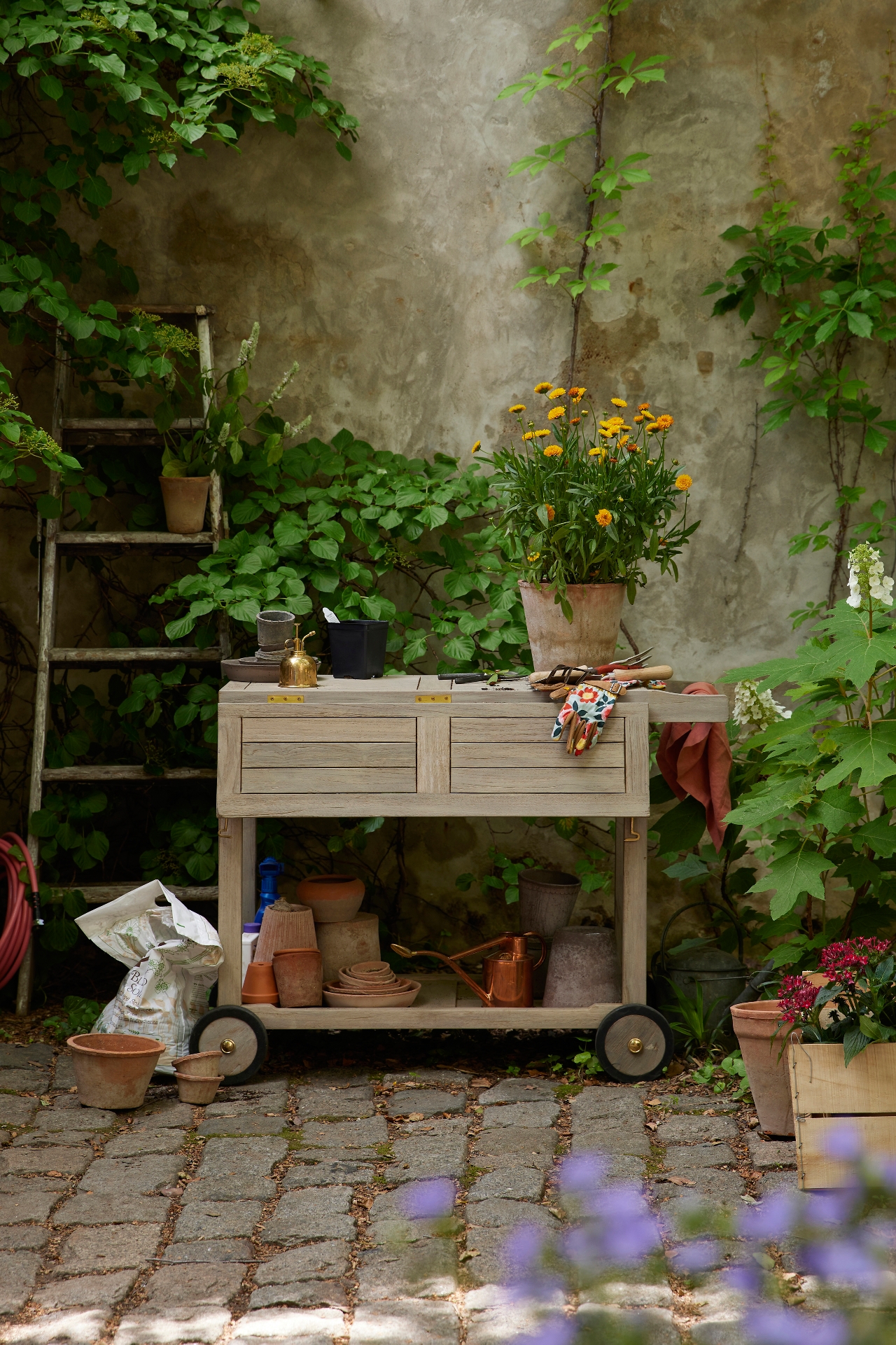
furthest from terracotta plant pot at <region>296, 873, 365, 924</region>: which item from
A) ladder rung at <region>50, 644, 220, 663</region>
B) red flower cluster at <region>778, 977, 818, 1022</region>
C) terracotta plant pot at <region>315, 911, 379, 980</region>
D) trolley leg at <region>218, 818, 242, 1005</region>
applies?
red flower cluster at <region>778, 977, 818, 1022</region>

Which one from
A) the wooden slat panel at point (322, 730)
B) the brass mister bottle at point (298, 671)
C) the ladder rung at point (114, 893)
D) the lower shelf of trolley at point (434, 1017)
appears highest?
the brass mister bottle at point (298, 671)

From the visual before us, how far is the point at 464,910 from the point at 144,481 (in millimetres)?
1750

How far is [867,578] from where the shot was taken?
8.93ft

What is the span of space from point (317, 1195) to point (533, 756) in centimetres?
118

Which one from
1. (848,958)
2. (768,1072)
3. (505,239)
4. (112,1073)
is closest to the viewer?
(848,958)

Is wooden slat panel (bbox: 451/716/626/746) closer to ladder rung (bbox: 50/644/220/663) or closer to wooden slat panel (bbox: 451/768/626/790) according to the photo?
wooden slat panel (bbox: 451/768/626/790)

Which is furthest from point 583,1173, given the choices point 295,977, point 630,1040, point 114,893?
point 114,893

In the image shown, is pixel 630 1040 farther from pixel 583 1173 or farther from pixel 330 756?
pixel 330 756

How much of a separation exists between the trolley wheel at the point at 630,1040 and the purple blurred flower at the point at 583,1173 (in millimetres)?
507

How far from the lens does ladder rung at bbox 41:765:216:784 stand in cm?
370

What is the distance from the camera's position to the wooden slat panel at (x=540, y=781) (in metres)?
3.22

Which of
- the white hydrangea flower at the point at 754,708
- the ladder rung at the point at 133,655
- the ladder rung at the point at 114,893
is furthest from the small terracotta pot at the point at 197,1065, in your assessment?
the white hydrangea flower at the point at 754,708

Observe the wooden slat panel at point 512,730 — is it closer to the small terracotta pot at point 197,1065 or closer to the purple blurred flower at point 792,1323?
the small terracotta pot at point 197,1065

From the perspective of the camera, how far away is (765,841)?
4172 millimetres
